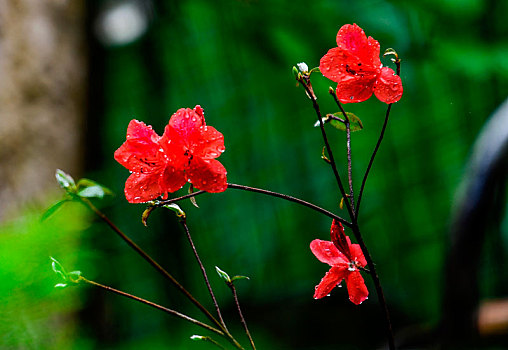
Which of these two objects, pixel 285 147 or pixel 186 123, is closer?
pixel 186 123

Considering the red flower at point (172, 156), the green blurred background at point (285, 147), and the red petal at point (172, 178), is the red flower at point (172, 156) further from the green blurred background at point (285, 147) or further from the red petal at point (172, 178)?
the green blurred background at point (285, 147)

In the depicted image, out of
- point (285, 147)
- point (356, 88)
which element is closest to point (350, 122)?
point (356, 88)

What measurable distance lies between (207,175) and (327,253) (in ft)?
0.26

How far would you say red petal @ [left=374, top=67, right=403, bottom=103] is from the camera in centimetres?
22

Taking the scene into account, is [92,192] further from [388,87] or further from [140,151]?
[388,87]

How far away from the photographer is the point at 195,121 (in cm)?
21

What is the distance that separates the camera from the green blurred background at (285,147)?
1.31 meters

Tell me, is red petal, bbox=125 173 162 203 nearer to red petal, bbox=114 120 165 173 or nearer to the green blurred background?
red petal, bbox=114 120 165 173

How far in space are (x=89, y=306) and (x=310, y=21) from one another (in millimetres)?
987

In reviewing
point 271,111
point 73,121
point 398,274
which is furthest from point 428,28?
point 73,121

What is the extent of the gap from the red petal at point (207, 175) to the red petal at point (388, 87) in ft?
0.28

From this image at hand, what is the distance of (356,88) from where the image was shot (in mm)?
224

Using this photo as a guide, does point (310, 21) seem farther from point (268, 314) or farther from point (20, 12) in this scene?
point (268, 314)

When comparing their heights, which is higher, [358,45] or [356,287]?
[358,45]
